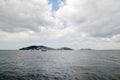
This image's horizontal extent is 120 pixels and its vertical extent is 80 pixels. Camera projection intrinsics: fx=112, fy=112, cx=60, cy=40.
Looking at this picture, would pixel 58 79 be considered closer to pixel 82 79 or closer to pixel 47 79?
pixel 47 79

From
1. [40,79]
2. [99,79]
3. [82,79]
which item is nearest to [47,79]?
[40,79]

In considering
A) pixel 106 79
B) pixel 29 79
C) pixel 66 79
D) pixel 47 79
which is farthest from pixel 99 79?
pixel 29 79

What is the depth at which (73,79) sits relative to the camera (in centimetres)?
3128

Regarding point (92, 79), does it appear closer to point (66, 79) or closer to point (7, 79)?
point (66, 79)

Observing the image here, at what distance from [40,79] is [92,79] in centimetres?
1436

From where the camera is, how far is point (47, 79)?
31297 millimetres

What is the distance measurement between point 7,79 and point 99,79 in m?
25.1

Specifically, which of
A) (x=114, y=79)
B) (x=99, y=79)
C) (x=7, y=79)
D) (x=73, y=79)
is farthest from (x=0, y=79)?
(x=114, y=79)

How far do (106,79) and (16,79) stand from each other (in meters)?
24.7

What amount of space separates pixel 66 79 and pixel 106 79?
1116cm

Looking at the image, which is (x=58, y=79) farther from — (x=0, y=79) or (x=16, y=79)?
(x=0, y=79)

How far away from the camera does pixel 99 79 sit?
31.4 meters

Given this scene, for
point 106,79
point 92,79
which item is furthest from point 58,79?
point 106,79

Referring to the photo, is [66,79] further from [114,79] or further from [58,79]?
[114,79]
